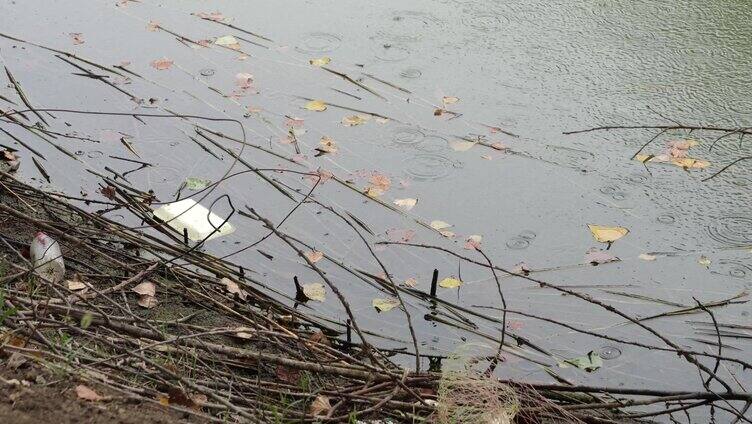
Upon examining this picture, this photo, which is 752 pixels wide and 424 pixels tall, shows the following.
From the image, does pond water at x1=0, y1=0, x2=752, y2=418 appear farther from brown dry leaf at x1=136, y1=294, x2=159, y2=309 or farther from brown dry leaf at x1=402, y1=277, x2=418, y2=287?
brown dry leaf at x1=136, y1=294, x2=159, y2=309

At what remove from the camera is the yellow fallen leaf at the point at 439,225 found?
3680 millimetres

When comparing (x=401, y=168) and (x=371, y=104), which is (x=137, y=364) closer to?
(x=401, y=168)

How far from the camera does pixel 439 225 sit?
3.69 meters

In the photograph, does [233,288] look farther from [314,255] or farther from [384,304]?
[384,304]

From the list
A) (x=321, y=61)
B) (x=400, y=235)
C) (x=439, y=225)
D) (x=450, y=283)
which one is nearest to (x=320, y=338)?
(x=450, y=283)

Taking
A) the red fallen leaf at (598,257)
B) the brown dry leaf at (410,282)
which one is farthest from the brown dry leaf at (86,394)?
the red fallen leaf at (598,257)

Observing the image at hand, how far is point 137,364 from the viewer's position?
2.61 m

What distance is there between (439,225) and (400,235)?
17 centimetres

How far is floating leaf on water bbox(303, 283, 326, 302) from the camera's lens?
337cm

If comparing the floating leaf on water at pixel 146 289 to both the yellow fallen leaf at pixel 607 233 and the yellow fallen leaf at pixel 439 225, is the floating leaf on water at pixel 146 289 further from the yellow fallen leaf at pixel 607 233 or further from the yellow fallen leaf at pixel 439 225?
the yellow fallen leaf at pixel 607 233

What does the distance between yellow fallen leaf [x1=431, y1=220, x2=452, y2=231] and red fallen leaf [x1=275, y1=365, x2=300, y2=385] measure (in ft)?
3.48

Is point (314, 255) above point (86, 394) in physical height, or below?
below

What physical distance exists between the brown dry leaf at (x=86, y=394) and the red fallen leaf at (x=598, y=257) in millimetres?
1977

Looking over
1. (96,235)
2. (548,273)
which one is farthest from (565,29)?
(96,235)
